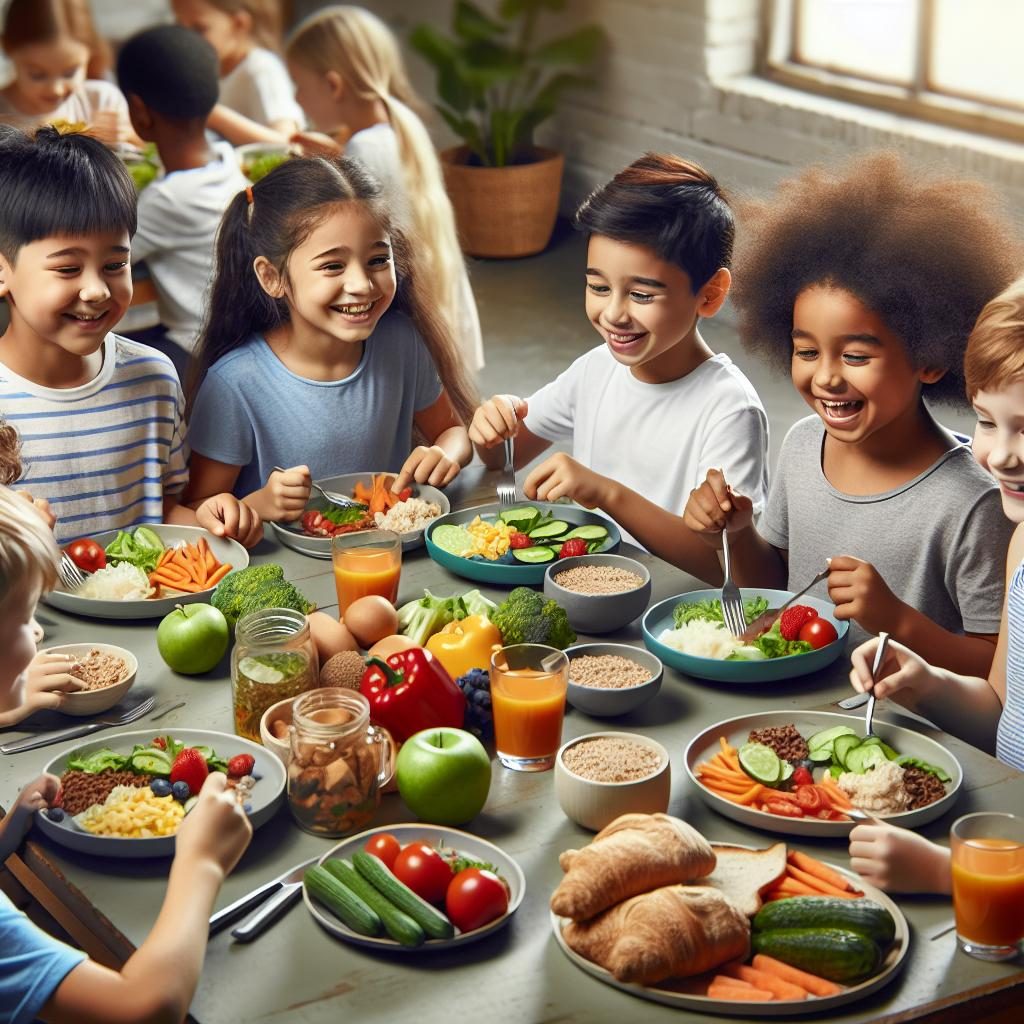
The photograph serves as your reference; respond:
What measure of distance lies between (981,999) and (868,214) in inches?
52.9

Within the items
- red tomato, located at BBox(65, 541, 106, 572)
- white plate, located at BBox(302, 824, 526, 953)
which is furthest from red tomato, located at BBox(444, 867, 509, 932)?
red tomato, located at BBox(65, 541, 106, 572)

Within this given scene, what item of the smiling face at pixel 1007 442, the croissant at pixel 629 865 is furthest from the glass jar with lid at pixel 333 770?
the smiling face at pixel 1007 442

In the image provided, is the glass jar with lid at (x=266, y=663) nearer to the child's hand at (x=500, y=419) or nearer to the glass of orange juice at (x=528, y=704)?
the glass of orange juice at (x=528, y=704)

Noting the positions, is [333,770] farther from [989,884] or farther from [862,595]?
[862,595]

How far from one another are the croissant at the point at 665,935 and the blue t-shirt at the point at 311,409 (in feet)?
5.05

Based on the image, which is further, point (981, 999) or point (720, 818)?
point (720, 818)

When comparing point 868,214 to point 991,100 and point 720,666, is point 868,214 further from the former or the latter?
point 991,100

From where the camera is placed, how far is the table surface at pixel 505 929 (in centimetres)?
134

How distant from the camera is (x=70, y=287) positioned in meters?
2.35

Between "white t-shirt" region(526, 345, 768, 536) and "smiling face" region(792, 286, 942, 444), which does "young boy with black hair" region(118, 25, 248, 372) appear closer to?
"white t-shirt" region(526, 345, 768, 536)

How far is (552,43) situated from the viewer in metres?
6.84

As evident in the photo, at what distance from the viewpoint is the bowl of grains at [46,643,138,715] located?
1.86 meters

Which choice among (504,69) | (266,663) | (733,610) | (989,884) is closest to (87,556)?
(266,663)

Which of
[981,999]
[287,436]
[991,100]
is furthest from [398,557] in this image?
[991,100]
